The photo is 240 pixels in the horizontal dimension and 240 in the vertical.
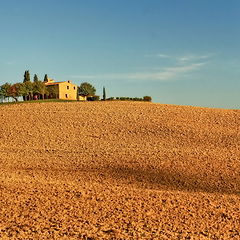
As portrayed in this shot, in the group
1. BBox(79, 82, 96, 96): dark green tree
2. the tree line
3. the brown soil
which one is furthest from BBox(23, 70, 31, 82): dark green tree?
the brown soil

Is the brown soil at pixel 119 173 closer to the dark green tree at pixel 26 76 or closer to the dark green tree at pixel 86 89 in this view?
the dark green tree at pixel 86 89

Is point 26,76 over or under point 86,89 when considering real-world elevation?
over

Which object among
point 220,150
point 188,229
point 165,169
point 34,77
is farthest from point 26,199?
point 34,77

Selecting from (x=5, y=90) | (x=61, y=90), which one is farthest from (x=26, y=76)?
(x=61, y=90)

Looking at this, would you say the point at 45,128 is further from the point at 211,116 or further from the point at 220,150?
the point at 211,116

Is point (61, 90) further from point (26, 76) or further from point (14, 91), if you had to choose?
point (26, 76)

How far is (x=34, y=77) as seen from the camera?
236ft

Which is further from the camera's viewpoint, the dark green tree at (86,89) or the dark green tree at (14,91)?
the dark green tree at (86,89)

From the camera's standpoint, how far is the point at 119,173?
1016 cm

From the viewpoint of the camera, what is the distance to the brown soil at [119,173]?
19.2 feet

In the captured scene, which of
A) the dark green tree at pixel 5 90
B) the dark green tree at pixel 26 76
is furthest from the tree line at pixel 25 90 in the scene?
the dark green tree at pixel 26 76

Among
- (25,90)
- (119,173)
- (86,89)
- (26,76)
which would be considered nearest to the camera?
(119,173)

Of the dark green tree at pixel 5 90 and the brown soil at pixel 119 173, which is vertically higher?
the dark green tree at pixel 5 90

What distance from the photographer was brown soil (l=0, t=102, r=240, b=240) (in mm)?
5848
